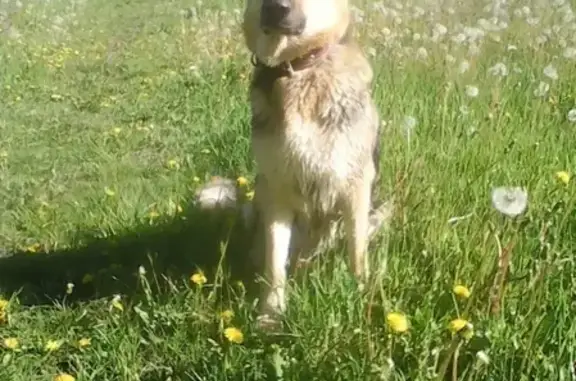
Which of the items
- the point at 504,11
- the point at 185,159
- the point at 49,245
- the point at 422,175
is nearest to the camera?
the point at 422,175

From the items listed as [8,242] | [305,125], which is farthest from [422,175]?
[8,242]

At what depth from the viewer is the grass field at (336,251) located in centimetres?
260

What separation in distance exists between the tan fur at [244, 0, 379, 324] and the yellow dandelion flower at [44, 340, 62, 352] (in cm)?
87

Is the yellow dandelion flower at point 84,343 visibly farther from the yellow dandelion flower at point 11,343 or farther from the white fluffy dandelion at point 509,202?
the white fluffy dandelion at point 509,202

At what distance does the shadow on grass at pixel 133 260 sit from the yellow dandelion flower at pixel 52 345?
471mm

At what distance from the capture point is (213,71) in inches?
296

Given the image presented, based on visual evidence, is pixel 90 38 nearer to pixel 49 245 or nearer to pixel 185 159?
pixel 185 159

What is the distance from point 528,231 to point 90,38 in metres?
9.38

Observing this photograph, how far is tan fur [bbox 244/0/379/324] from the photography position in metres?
3.45

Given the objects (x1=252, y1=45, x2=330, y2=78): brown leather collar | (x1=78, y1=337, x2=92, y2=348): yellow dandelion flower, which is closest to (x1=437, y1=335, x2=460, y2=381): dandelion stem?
(x1=78, y1=337, x2=92, y2=348): yellow dandelion flower

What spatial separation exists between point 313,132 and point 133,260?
1.33m

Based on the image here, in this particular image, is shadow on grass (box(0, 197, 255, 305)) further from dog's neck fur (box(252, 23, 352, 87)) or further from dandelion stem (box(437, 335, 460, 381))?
dandelion stem (box(437, 335, 460, 381))

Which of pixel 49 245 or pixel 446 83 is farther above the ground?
pixel 446 83

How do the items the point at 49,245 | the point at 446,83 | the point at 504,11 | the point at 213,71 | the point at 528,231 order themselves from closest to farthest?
1. the point at 528,231
2. the point at 49,245
3. the point at 446,83
4. the point at 504,11
5. the point at 213,71
